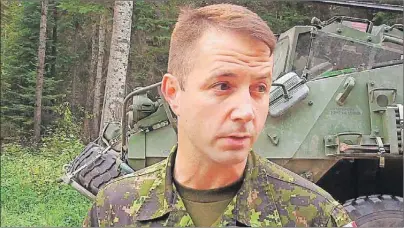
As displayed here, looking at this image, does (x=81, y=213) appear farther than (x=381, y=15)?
No

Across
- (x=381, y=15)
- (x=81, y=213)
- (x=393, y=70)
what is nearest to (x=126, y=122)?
(x=81, y=213)

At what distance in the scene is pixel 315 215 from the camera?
4.00 ft

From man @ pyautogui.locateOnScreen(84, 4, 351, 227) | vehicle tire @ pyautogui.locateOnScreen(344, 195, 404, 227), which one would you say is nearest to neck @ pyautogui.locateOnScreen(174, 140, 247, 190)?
man @ pyautogui.locateOnScreen(84, 4, 351, 227)

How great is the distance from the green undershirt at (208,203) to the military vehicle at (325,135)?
1.86 m

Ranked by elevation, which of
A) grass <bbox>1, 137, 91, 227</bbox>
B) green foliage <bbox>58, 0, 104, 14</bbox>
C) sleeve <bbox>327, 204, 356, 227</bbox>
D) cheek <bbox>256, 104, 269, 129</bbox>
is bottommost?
grass <bbox>1, 137, 91, 227</bbox>

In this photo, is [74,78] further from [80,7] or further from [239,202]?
[239,202]

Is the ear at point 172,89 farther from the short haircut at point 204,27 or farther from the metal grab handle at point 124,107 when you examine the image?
the metal grab handle at point 124,107

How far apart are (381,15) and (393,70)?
3.37 feet

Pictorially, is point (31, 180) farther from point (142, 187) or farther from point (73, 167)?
point (142, 187)

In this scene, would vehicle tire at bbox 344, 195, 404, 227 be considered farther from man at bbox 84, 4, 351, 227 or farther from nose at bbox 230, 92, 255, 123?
nose at bbox 230, 92, 255, 123

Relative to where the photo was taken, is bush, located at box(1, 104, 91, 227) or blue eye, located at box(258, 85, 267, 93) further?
bush, located at box(1, 104, 91, 227)

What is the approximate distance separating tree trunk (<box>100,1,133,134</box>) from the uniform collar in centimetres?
253

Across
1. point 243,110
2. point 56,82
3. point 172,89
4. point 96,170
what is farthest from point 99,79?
point 243,110

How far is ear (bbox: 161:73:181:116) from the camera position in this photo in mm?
1148
